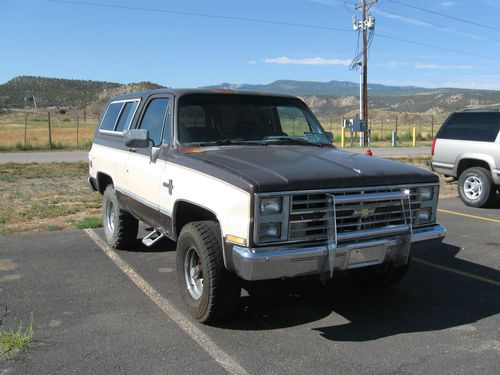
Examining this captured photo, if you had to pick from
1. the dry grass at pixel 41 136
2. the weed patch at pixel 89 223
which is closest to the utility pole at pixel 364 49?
the dry grass at pixel 41 136

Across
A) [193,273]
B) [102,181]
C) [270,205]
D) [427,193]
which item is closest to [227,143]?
[193,273]

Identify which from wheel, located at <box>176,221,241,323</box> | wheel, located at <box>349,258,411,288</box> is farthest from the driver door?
wheel, located at <box>349,258,411,288</box>

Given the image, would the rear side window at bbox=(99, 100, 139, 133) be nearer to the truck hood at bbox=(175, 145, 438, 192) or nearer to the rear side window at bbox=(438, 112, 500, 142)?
the truck hood at bbox=(175, 145, 438, 192)

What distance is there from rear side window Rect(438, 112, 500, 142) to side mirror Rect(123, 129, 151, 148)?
738 centimetres

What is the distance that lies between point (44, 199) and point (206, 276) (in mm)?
7857

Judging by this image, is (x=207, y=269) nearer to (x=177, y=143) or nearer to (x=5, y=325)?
(x=177, y=143)

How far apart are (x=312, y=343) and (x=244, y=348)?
0.53 meters

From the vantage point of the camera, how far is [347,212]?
4016 millimetres

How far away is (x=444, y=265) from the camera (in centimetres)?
622

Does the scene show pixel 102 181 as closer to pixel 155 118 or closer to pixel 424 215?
pixel 155 118

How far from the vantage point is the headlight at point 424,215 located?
4.55 meters

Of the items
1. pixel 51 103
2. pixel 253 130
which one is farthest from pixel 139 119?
pixel 51 103

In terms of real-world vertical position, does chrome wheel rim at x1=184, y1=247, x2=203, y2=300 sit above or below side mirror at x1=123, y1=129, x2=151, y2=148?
below

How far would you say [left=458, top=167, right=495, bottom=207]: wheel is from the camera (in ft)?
33.0
